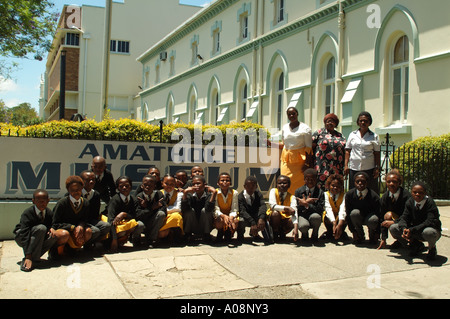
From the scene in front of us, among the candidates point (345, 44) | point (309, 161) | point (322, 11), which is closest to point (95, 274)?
point (309, 161)

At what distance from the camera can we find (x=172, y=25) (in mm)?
45125

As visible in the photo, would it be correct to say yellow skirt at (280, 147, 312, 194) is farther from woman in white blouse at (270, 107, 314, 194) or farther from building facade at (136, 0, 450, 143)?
building facade at (136, 0, 450, 143)

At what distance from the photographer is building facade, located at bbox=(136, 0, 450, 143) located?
12047 millimetres

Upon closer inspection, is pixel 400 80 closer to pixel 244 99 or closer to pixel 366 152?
pixel 366 152

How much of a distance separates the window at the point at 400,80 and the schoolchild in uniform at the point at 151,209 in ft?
28.8

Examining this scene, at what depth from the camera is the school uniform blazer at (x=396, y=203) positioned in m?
6.44

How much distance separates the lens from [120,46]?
143ft

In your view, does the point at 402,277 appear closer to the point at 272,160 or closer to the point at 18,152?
the point at 272,160

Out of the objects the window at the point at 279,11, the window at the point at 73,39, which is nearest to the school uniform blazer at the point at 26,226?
the window at the point at 279,11

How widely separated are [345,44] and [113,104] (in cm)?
3183

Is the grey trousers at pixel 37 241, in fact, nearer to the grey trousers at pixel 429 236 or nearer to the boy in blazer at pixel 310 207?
the boy in blazer at pixel 310 207

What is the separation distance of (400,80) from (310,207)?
785 centimetres

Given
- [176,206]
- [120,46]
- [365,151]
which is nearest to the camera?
[176,206]

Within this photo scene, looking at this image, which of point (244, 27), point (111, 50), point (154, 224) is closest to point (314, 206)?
point (154, 224)
